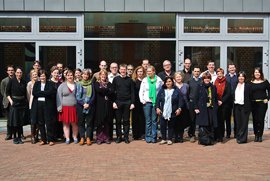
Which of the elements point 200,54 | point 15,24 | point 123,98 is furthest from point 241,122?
point 15,24

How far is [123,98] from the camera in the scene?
1067 cm

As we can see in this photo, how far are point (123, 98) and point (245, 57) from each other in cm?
458

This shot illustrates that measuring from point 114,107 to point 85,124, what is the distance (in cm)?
80

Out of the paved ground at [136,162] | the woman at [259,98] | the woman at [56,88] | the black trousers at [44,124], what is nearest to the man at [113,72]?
the woman at [56,88]

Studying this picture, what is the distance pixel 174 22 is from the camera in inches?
517

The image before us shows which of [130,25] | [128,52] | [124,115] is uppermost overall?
[130,25]

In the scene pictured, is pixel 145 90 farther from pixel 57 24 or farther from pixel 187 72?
pixel 57 24

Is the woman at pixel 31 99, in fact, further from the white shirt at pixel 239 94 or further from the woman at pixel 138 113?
the white shirt at pixel 239 94

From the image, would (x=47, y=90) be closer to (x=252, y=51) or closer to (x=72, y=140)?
(x=72, y=140)

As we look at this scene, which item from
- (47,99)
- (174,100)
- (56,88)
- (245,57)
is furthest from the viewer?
(245,57)

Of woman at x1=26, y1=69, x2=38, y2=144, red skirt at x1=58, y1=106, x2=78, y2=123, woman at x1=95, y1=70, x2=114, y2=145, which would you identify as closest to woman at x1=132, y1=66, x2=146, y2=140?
woman at x1=95, y1=70, x2=114, y2=145

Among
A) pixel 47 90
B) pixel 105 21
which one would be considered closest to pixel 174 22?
pixel 105 21

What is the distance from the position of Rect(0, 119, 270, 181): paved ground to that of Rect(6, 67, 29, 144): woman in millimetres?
452

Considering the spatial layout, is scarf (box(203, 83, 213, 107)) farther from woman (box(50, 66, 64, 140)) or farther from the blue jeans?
woman (box(50, 66, 64, 140))
